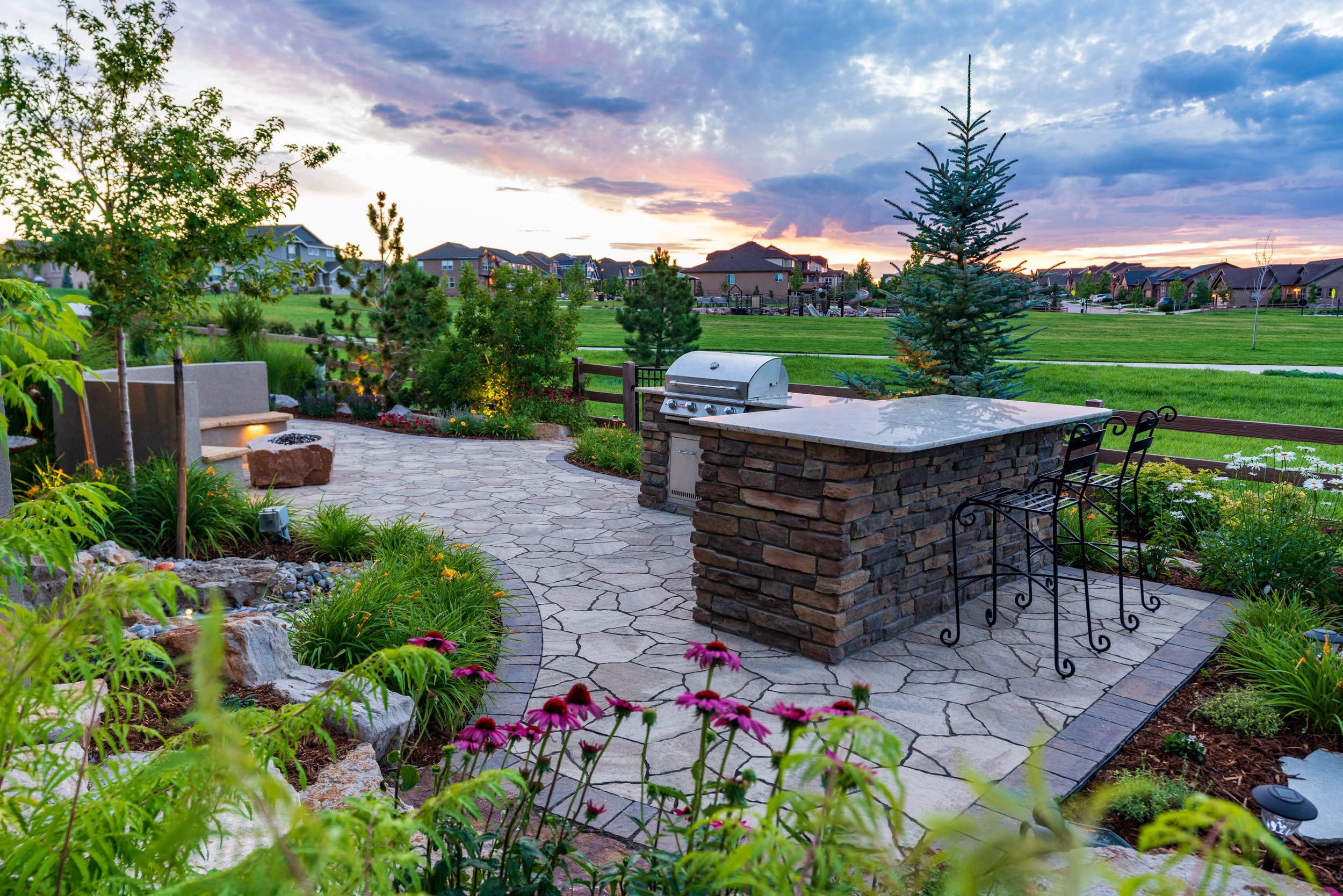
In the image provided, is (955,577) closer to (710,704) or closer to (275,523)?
(710,704)

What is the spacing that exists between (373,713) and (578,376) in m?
10.3

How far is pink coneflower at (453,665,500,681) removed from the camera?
216cm

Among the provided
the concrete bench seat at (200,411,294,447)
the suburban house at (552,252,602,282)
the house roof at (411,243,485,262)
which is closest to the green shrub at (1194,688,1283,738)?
the concrete bench seat at (200,411,294,447)

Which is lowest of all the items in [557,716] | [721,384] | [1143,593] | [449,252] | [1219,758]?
[1219,758]

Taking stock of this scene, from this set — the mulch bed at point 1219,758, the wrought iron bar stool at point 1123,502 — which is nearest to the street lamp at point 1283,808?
the mulch bed at point 1219,758

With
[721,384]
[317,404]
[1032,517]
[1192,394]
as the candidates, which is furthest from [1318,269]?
[721,384]

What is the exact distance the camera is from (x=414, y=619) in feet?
14.1

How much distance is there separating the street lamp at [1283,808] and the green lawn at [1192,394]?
11.5 metres

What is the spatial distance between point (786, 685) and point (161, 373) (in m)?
8.57

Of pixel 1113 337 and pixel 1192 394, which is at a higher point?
pixel 1113 337

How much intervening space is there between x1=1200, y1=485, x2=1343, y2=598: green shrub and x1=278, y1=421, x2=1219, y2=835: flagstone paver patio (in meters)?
0.29

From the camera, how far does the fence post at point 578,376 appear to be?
13281 mm

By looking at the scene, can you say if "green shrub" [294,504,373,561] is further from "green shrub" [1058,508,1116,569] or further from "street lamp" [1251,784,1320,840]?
"street lamp" [1251,784,1320,840]

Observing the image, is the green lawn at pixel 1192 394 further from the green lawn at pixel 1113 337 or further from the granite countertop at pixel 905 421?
the granite countertop at pixel 905 421
